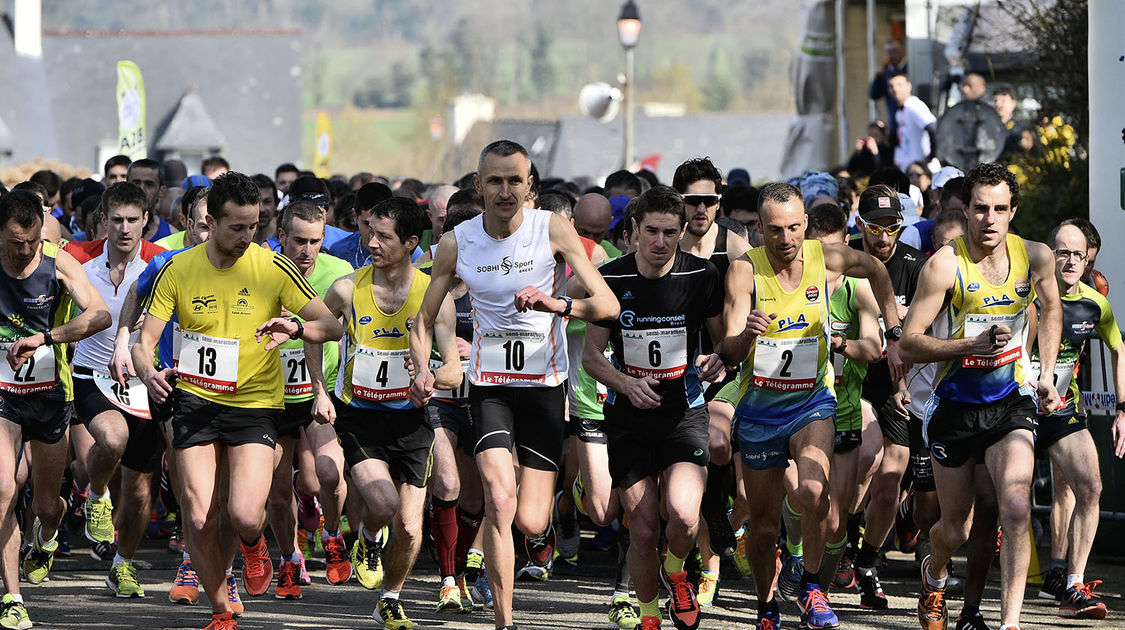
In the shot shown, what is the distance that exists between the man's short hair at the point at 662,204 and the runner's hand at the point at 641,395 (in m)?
0.76

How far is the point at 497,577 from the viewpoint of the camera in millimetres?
7043

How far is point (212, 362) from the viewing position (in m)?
7.46

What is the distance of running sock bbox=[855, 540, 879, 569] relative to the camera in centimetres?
873

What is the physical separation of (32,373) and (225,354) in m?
1.37

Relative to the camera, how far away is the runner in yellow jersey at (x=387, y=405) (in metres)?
8.02

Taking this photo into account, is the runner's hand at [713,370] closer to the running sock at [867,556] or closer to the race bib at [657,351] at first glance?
the race bib at [657,351]

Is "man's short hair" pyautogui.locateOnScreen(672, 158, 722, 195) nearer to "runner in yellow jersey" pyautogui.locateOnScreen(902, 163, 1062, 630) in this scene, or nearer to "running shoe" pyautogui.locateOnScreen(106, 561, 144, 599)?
"runner in yellow jersey" pyautogui.locateOnScreen(902, 163, 1062, 630)

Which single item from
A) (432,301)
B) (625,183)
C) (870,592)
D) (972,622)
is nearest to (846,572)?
(870,592)

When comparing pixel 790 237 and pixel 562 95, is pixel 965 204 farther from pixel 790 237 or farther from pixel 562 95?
pixel 562 95

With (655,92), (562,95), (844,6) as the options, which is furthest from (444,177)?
(562,95)

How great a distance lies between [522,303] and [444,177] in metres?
101

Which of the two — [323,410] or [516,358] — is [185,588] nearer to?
[323,410]

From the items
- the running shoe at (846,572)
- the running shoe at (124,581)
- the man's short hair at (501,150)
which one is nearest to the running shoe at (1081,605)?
the running shoe at (846,572)

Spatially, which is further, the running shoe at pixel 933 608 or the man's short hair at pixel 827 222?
the man's short hair at pixel 827 222
